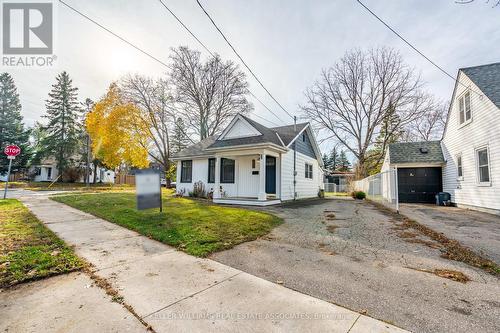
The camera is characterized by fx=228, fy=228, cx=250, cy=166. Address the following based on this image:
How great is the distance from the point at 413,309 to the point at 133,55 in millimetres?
9309

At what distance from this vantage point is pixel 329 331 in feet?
6.38

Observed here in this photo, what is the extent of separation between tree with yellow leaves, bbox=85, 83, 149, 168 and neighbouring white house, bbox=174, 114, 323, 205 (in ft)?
26.7

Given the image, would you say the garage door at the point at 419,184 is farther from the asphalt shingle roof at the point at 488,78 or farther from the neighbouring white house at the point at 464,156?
the asphalt shingle roof at the point at 488,78

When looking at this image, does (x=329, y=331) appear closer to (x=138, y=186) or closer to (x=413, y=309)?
(x=413, y=309)

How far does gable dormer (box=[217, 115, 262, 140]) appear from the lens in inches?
504

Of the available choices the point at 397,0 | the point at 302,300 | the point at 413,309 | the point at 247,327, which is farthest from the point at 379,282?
the point at 397,0

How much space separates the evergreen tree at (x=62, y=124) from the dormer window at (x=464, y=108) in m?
37.2

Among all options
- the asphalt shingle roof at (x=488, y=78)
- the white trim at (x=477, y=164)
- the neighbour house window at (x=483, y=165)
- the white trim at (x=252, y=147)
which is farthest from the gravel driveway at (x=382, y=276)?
the asphalt shingle roof at (x=488, y=78)

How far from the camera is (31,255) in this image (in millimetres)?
3637

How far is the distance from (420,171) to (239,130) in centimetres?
1201

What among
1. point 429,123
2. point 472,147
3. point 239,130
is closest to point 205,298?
point 239,130

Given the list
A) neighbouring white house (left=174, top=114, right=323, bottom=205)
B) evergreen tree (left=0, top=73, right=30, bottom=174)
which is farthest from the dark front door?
evergreen tree (left=0, top=73, right=30, bottom=174)

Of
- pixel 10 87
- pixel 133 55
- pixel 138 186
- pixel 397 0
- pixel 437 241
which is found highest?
pixel 10 87

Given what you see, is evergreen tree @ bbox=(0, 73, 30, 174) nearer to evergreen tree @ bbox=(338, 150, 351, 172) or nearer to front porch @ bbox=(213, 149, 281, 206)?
front porch @ bbox=(213, 149, 281, 206)
